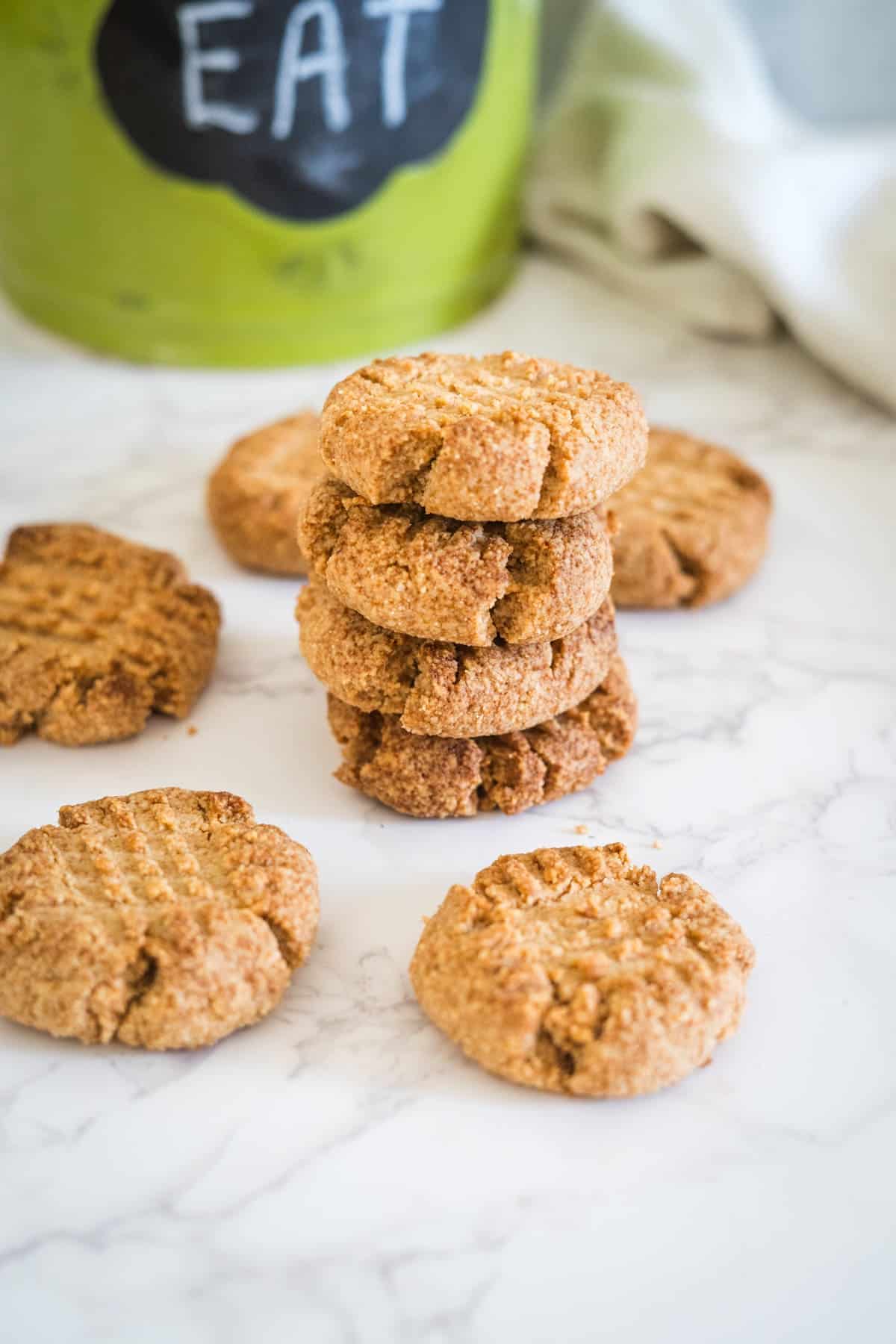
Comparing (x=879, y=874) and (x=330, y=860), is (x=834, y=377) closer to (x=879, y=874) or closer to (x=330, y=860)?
(x=879, y=874)

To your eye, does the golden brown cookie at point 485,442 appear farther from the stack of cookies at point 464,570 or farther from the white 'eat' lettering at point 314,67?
the white 'eat' lettering at point 314,67

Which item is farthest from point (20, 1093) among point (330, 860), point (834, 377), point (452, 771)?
point (834, 377)

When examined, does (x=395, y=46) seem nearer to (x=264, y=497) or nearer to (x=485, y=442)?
(x=264, y=497)

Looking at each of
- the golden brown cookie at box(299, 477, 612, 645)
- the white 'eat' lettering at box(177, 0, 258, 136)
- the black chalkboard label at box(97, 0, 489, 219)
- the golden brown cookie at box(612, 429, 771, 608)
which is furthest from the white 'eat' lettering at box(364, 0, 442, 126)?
the golden brown cookie at box(299, 477, 612, 645)

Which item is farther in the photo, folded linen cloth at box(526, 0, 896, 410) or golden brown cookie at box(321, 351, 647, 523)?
folded linen cloth at box(526, 0, 896, 410)

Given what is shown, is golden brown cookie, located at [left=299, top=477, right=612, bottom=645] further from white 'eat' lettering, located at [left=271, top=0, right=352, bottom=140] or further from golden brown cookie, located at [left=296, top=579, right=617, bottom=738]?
white 'eat' lettering, located at [left=271, top=0, right=352, bottom=140]

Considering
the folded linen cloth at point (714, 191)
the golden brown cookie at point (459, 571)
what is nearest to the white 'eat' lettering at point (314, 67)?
the folded linen cloth at point (714, 191)

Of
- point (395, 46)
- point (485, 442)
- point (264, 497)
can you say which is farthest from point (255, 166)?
point (485, 442)
